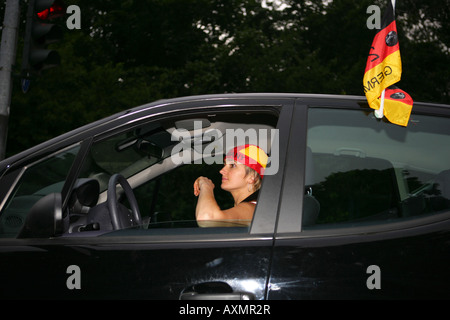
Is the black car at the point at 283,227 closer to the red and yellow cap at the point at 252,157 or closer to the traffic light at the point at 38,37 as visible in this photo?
the red and yellow cap at the point at 252,157

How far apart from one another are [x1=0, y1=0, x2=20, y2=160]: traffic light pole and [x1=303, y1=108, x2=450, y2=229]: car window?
4295 millimetres

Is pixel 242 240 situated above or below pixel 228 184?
below

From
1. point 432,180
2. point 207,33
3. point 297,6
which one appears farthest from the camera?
point 297,6

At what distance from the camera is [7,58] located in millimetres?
5926

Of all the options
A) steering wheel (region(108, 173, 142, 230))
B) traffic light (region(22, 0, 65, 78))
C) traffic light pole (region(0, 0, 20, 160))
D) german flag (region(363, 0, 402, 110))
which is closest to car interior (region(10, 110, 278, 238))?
steering wheel (region(108, 173, 142, 230))

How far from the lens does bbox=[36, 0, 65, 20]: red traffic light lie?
18.9ft

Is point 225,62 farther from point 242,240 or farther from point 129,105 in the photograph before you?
point 242,240

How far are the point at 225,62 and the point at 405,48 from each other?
21.5 ft

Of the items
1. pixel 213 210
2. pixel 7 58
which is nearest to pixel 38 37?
pixel 7 58

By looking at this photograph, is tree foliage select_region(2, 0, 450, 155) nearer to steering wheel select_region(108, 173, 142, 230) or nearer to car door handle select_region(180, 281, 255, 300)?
steering wheel select_region(108, 173, 142, 230)

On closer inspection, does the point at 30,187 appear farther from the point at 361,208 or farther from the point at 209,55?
the point at 209,55

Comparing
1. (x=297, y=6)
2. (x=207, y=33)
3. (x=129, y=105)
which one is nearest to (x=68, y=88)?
(x=129, y=105)

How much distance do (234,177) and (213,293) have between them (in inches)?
37.2

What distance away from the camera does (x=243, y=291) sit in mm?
2088
